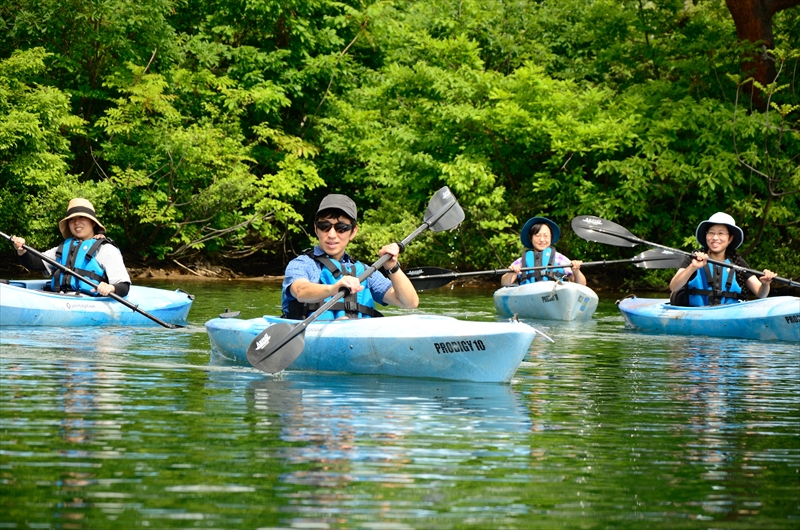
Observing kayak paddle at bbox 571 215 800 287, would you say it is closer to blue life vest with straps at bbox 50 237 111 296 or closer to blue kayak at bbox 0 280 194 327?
blue kayak at bbox 0 280 194 327

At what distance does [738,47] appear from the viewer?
18.3 meters

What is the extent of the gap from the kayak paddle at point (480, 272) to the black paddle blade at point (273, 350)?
1671 millimetres

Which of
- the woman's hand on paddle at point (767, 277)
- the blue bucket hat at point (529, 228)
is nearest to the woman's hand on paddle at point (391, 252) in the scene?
the woman's hand on paddle at point (767, 277)

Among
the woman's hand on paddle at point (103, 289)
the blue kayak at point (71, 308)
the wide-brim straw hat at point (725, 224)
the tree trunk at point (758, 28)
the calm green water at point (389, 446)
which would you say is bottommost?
the calm green water at point (389, 446)

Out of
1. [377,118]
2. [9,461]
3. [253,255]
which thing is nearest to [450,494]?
[9,461]

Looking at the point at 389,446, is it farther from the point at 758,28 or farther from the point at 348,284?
the point at 758,28

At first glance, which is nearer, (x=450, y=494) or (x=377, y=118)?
(x=450, y=494)

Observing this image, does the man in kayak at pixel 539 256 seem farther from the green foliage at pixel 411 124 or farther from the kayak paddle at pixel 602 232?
the green foliage at pixel 411 124

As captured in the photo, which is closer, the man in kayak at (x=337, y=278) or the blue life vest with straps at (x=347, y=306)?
the man in kayak at (x=337, y=278)

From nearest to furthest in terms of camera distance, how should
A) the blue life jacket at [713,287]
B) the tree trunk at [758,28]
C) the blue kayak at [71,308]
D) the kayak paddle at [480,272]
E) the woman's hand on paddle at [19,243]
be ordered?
the kayak paddle at [480,272], the woman's hand on paddle at [19,243], the blue kayak at [71,308], the blue life jacket at [713,287], the tree trunk at [758,28]

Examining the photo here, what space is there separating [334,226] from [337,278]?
13.7 inches

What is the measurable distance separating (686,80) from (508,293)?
24.8ft

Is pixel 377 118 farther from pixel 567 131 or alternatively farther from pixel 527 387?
pixel 527 387

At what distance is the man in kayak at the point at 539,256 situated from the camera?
13695mm
